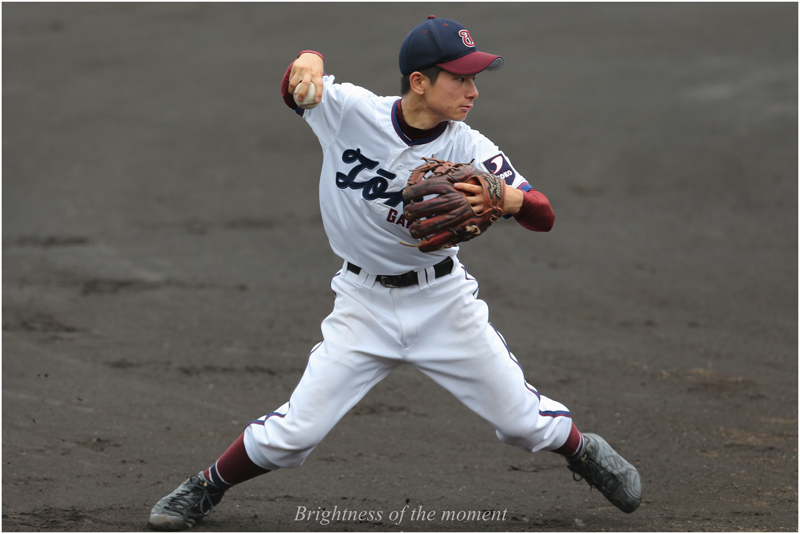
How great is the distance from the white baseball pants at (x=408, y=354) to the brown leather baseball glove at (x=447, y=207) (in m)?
0.37

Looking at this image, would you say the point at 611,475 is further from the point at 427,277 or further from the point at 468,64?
the point at 468,64

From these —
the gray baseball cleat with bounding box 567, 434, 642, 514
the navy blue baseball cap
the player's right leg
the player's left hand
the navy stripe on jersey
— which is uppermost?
the navy blue baseball cap

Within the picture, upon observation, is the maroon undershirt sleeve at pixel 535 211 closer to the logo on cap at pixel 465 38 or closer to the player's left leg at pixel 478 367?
the player's left leg at pixel 478 367

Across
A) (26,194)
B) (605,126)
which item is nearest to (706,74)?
(605,126)

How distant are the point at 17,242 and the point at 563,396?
18.9 ft

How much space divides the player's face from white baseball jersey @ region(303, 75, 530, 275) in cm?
15

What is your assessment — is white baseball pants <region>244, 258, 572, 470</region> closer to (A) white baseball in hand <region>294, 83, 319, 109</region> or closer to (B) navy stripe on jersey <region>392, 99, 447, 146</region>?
(B) navy stripe on jersey <region>392, 99, 447, 146</region>

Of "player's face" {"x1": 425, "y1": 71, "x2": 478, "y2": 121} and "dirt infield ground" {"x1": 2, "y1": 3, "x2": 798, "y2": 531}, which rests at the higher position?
"player's face" {"x1": 425, "y1": 71, "x2": 478, "y2": 121}

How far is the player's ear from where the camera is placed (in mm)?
3432

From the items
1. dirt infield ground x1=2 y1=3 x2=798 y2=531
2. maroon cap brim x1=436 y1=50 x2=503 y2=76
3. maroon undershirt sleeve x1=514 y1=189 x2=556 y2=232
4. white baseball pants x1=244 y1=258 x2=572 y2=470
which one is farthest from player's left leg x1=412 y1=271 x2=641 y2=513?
maroon cap brim x1=436 y1=50 x2=503 y2=76

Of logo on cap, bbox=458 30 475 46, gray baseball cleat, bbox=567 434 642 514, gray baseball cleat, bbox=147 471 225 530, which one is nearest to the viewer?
logo on cap, bbox=458 30 475 46

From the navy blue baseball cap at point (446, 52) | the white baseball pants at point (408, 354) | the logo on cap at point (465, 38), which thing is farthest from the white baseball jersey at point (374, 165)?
the logo on cap at point (465, 38)

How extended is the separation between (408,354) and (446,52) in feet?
4.12

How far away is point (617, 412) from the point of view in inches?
209
